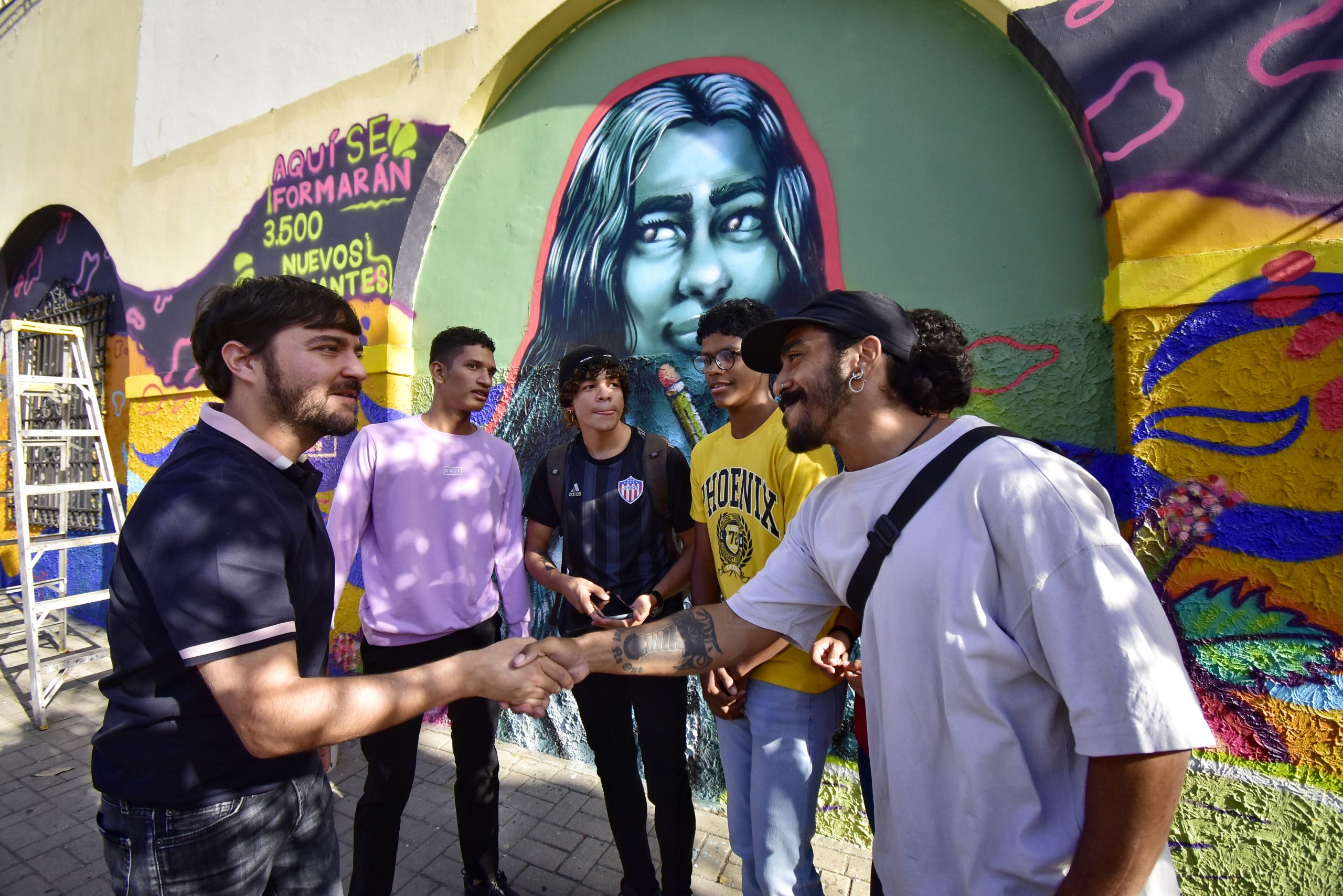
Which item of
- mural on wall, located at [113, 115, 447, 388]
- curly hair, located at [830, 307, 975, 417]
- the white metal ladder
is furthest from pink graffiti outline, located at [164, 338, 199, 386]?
curly hair, located at [830, 307, 975, 417]

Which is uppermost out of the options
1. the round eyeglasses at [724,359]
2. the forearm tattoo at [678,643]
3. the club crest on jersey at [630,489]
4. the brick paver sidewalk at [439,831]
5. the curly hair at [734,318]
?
the curly hair at [734,318]

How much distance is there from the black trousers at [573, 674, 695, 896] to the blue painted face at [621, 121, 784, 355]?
5.73 ft

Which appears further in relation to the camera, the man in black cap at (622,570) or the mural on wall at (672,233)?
the mural on wall at (672,233)

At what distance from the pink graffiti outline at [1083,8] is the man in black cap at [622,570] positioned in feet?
7.13

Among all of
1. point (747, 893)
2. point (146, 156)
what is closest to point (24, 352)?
point (146, 156)

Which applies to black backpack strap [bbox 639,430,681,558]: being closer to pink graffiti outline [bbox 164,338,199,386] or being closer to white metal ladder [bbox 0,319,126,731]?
white metal ladder [bbox 0,319,126,731]

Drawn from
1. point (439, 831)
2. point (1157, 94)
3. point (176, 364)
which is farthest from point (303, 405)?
point (176, 364)

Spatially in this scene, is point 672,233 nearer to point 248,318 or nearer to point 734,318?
point 734,318

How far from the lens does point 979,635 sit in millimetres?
1163

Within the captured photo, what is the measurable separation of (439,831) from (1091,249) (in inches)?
154

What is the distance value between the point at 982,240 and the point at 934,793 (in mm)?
2267

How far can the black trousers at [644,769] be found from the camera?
227 cm

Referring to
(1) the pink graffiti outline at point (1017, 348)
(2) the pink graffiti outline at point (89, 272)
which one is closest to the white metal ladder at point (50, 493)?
(2) the pink graffiti outline at point (89, 272)

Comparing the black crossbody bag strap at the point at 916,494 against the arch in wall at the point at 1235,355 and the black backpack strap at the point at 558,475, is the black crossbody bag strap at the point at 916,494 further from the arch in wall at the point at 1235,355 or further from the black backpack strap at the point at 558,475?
the black backpack strap at the point at 558,475
